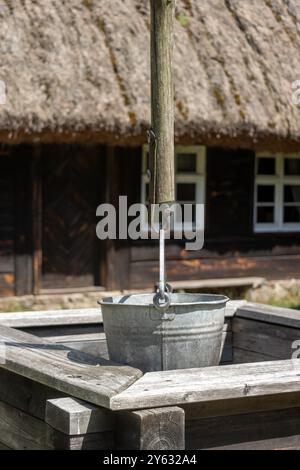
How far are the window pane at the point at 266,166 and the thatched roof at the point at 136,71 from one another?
76cm

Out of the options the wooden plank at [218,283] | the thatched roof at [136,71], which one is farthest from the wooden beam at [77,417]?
the wooden plank at [218,283]

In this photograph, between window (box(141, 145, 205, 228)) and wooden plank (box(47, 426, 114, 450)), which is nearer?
wooden plank (box(47, 426, 114, 450))

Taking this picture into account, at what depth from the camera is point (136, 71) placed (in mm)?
9297

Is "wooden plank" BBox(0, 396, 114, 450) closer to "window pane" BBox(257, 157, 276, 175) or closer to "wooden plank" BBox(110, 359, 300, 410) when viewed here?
"wooden plank" BBox(110, 359, 300, 410)

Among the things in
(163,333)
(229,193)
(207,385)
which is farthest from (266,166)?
(207,385)

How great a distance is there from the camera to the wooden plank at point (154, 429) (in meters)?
2.84

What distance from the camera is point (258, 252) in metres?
10.8

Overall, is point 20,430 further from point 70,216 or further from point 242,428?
point 70,216

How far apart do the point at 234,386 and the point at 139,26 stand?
7172 millimetres

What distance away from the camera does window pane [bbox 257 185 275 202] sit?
11.0m

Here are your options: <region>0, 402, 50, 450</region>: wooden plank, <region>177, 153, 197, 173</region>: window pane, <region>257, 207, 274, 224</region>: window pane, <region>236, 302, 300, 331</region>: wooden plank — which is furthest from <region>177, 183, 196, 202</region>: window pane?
<region>0, 402, 50, 450</region>: wooden plank

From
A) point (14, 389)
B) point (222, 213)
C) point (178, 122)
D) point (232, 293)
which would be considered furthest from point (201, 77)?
point (14, 389)

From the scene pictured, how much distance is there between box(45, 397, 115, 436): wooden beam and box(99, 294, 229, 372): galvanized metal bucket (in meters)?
0.49

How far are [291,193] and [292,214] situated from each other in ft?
0.81
